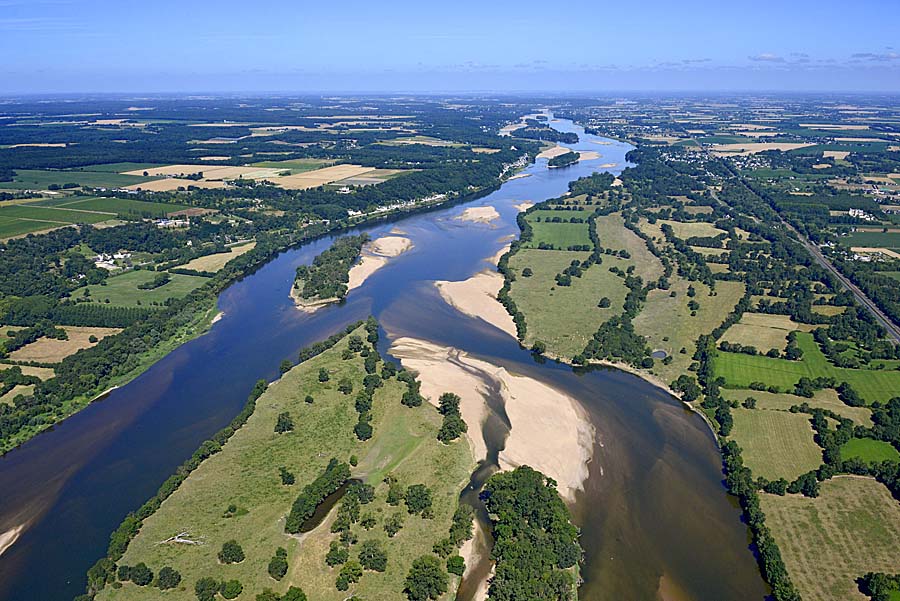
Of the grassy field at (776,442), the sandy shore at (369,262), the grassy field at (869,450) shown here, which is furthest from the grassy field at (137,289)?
the grassy field at (869,450)

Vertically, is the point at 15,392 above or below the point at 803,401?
above

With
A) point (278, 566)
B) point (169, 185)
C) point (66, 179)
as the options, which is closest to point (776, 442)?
point (278, 566)

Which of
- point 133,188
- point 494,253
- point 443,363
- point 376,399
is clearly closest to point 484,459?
point 376,399

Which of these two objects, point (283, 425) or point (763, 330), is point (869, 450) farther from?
point (283, 425)

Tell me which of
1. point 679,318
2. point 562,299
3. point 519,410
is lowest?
point 519,410

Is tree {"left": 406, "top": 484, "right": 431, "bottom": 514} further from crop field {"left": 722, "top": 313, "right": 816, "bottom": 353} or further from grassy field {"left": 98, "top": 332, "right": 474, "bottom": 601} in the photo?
crop field {"left": 722, "top": 313, "right": 816, "bottom": 353}

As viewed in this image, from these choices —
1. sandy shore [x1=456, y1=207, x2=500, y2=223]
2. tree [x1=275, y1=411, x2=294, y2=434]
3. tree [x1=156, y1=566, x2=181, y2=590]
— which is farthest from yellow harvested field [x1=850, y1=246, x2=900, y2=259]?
tree [x1=156, y1=566, x2=181, y2=590]
